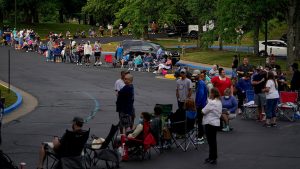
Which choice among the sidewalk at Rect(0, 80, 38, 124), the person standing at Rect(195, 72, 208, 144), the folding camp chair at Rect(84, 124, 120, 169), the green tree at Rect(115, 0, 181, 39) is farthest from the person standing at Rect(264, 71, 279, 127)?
the green tree at Rect(115, 0, 181, 39)

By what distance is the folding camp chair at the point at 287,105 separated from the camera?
71.2 ft

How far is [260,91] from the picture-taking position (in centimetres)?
2150

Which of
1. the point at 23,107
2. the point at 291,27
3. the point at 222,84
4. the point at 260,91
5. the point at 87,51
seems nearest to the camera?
the point at 222,84

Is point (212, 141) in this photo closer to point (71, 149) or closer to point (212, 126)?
point (212, 126)

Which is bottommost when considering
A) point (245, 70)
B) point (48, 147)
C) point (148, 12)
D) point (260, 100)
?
point (48, 147)

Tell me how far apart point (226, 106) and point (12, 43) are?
41.5 m

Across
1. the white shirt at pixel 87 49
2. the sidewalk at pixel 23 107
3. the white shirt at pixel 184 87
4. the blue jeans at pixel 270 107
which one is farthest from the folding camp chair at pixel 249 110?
the white shirt at pixel 87 49

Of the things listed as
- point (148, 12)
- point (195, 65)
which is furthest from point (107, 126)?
point (148, 12)

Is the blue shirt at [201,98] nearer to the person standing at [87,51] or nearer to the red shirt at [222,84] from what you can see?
the red shirt at [222,84]

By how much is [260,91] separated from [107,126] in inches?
211

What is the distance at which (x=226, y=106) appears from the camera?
19688 mm

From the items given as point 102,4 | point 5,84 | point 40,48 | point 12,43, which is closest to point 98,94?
point 5,84

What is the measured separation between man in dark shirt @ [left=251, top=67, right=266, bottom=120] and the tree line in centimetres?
1675

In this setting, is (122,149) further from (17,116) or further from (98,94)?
(98,94)
